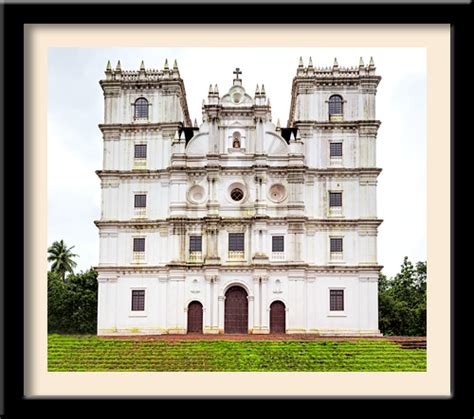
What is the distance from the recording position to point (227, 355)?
17.9m

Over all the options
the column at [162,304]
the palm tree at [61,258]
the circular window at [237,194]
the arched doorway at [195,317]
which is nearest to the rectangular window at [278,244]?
the circular window at [237,194]

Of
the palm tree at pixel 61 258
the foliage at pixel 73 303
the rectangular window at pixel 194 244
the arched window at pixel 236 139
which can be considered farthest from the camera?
the arched window at pixel 236 139

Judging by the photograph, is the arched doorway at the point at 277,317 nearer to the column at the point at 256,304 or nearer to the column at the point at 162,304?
the column at the point at 256,304

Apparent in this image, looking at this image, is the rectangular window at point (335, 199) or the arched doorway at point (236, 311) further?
the rectangular window at point (335, 199)

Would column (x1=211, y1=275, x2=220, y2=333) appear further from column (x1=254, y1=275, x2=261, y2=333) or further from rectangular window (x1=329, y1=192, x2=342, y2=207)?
rectangular window (x1=329, y1=192, x2=342, y2=207)

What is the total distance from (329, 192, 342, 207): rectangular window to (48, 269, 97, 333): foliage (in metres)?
8.82

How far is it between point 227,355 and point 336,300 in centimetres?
491

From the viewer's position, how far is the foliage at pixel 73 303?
20.8 m

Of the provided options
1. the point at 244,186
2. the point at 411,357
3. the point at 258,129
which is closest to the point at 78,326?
the point at 244,186

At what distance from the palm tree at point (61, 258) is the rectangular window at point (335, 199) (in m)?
8.38

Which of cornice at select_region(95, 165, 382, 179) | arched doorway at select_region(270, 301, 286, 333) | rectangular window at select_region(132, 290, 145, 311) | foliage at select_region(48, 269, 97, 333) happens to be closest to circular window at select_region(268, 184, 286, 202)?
cornice at select_region(95, 165, 382, 179)
